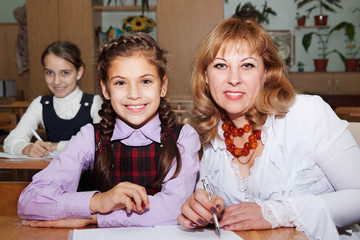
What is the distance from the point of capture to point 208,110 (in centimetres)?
156

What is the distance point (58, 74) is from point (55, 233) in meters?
1.88

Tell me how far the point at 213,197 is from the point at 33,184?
21.7 inches

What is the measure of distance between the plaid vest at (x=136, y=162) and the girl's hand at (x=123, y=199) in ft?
1.11

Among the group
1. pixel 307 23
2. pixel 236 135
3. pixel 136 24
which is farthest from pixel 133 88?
pixel 307 23

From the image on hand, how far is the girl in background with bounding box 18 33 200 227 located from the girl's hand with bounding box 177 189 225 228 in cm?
12

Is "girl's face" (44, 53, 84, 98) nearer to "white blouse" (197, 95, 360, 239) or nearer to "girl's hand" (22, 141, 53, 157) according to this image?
"girl's hand" (22, 141, 53, 157)

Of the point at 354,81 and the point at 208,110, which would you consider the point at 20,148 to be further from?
the point at 354,81

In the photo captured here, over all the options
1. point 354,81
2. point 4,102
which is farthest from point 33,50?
point 354,81

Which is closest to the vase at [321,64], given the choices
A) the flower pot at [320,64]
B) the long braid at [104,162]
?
the flower pot at [320,64]

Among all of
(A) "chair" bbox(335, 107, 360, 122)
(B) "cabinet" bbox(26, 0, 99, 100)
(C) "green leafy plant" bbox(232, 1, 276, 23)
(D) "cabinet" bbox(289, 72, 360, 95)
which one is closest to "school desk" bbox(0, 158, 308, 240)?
(A) "chair" bbox(335, 107, 360, 122)

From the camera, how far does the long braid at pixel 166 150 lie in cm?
135

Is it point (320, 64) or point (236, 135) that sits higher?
point (320, 64)

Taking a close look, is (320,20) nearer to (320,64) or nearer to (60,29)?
(320,64)

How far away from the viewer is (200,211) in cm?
99
